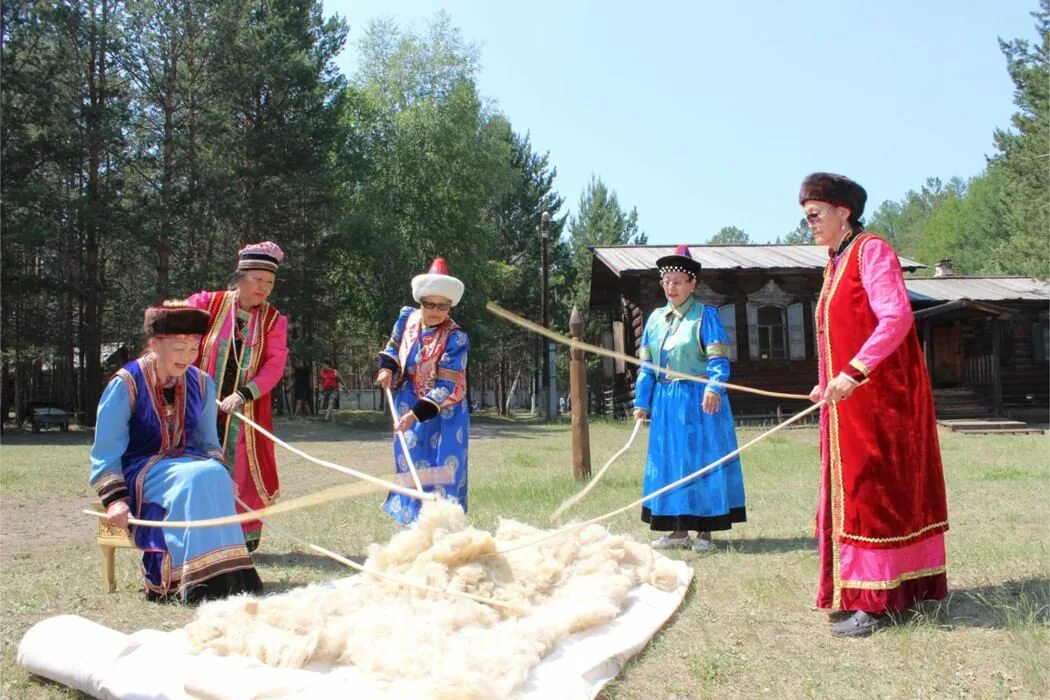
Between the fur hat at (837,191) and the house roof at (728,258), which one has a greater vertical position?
the house roof at (728,258)

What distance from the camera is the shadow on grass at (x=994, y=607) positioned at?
3.64 metres

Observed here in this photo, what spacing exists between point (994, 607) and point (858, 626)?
757mm

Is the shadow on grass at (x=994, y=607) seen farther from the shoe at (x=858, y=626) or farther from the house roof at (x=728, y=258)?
the house roof at (x=728, y=258)

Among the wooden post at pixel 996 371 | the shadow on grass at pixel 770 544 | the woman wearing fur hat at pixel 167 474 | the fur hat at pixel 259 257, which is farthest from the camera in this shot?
the wooden post at pixel 996 371

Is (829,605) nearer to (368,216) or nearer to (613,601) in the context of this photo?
(613,601)

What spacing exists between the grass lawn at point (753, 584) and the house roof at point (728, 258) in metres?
9.71

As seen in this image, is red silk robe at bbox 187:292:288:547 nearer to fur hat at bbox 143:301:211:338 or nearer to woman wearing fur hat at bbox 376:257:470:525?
woman wearing fur hat at bbox 376:257:470:525

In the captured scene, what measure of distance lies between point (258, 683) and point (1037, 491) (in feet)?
25.0

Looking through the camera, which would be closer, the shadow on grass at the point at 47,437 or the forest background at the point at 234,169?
the shadow on grass at the point at 47,437

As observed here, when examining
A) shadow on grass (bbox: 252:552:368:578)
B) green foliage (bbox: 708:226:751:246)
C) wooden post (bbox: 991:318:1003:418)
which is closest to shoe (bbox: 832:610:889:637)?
shadow on grass (bbox: 252:552:368:578)

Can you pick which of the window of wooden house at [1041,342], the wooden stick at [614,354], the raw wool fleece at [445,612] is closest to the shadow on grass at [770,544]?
the wooden stick at [614,354]

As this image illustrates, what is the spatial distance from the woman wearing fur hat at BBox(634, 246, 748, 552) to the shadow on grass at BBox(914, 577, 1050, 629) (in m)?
1.63

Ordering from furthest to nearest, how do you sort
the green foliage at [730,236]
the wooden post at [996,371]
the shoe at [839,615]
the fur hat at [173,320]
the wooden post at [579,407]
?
the green foliage at [730,236]
the wooden post at [996,371]
the wooden post at [579,407]
the fur hat at [173,320]
the shoe at [839,615]

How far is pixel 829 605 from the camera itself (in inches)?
151
